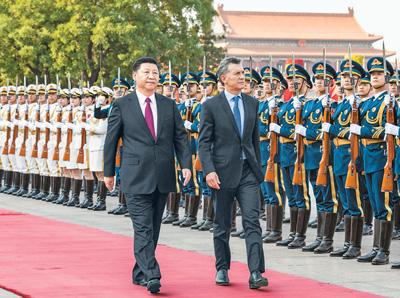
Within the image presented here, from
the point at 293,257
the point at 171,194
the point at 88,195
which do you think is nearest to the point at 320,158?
the point at 293,257

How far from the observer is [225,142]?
9.74m

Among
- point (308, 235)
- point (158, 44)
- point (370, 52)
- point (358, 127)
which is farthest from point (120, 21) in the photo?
point (370, 52)

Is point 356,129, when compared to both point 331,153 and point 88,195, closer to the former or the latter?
point 331,153

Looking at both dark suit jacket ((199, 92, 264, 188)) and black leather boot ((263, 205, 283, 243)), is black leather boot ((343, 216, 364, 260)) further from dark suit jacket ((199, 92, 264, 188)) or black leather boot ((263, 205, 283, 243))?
dark suit jacket ((199, 92, 264, 188))

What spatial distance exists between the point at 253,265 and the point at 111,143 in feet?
4.89

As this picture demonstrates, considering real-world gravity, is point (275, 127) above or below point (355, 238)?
above

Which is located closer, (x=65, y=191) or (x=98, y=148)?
(x=98, y=148)

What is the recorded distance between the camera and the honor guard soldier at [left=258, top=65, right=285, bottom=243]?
13047mm

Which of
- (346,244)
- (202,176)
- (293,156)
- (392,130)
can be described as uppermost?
(392,130)

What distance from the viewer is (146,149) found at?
9.61m

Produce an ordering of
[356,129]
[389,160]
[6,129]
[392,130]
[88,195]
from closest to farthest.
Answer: [392,130]
[389,160]
[356,129]
[88,195]
[6,129]

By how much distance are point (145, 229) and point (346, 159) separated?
3.10 meters

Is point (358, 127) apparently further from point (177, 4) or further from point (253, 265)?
point (177, 4)

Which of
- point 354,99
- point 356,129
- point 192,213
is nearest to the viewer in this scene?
point 356,129
